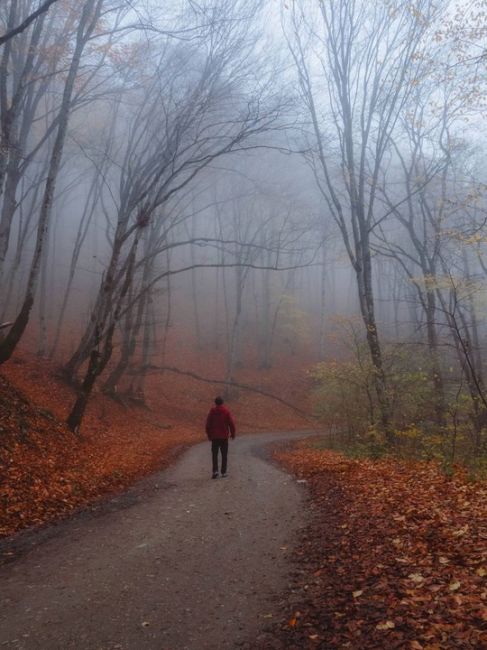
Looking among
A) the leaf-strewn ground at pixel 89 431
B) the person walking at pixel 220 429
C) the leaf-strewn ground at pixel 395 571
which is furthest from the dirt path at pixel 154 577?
the person walking at pixel 220 429

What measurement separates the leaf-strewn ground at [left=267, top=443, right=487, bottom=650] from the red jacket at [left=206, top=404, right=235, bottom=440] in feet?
10.6

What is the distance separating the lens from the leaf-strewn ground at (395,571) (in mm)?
2992

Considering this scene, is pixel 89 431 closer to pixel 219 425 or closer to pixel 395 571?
pixel 219 425

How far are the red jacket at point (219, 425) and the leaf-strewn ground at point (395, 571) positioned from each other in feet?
10.6

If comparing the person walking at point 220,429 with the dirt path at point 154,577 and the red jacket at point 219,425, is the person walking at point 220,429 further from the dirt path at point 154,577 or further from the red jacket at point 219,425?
the dirt path at point 154,577

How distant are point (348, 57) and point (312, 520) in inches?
469

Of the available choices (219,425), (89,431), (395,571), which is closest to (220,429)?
(219,425)

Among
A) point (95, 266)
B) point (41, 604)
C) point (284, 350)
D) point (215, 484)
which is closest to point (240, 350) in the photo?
point (284, 350)

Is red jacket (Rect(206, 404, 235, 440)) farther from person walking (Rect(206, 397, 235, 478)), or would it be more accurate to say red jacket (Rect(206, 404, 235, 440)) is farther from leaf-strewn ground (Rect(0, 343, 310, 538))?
leaf-strewn ground (Rect(0, 343, 310, 538))

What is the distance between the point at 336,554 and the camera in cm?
460

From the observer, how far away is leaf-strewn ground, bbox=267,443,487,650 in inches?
118

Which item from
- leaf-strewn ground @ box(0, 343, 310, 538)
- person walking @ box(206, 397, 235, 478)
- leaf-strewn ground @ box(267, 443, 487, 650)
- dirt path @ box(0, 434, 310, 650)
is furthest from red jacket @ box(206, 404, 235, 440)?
leaf-strewn ground @ box(267, 443, 487, 650)

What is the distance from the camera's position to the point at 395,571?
3906 millimetres

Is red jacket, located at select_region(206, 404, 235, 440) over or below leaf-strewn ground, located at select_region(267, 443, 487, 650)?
over
